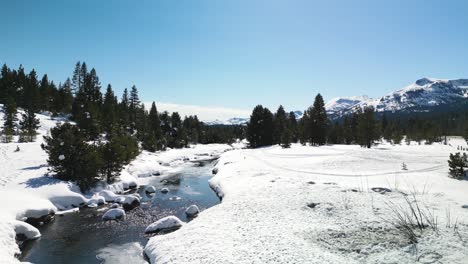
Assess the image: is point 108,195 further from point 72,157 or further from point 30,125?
point 30,125

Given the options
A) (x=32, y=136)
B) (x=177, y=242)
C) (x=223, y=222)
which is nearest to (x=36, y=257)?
(x=177, y=242)

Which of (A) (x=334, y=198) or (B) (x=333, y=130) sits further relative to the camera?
(B) (x=333, y=130)

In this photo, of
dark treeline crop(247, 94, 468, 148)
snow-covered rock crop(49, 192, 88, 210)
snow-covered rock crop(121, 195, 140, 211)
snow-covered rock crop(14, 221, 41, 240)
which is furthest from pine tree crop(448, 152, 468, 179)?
dark treeline crop(247, 94, 468, 148)

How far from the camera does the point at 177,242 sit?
16859 mm

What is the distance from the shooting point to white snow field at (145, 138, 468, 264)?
13.1 m

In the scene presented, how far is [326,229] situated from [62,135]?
93.8 ft

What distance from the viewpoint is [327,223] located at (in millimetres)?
18078

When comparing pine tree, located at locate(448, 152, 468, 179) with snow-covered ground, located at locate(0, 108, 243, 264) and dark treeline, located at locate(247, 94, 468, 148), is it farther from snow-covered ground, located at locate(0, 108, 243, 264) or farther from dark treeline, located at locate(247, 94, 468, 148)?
dark treeline, located at locate(247, 94, 468, 148)

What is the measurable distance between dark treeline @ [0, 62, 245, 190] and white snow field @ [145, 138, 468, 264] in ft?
50.6

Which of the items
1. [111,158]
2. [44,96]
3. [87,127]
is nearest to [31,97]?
[44,96]

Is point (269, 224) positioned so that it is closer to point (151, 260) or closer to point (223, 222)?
point (223, 222)

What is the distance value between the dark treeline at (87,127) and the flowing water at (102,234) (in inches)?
264

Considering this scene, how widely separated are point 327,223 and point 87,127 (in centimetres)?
6011

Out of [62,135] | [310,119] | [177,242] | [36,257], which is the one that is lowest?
[36,257]
